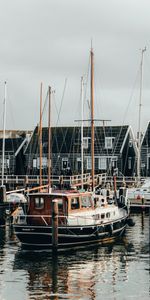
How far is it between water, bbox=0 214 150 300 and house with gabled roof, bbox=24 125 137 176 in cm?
5321

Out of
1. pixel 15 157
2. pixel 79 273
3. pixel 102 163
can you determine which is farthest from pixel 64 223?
pixel 15 157

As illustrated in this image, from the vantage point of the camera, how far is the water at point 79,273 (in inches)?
1330

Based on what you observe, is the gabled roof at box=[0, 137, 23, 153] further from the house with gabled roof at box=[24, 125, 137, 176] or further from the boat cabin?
the boat cabin

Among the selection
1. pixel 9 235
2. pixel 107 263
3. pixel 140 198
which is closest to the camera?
pixel 107 263

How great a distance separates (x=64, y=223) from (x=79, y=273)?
8.44m

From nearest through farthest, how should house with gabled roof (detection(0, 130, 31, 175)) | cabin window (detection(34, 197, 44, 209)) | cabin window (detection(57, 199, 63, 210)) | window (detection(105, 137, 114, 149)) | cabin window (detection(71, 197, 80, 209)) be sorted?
cabin window (detection(57, 199, 63, 210)) < cabin window (detection(34, 197, 44, 209)) < cabin window (detection(71, 197, 80, 209)) < window (detection(105, 137, 114, 149)) < house with gabled roof (detection(0, 130, 31, 175))

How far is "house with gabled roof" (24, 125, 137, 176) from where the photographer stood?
10425 cm

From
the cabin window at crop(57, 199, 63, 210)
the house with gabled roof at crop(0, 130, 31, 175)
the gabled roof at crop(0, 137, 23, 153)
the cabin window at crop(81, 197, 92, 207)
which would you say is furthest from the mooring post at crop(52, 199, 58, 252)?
the gabled roof at crop(0, 137, 23, 153)

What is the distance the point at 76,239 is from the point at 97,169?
57854 millimetres

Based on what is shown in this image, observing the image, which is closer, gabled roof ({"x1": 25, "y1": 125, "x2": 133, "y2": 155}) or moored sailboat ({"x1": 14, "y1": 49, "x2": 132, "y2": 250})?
moored sailboat ({"x1": 14, "y1": 49, "x2": 132, "y2": 250})

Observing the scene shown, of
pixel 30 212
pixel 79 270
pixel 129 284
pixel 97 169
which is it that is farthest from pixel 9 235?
pixel 97 169

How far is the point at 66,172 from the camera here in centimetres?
10506

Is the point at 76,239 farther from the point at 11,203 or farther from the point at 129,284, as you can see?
the point at 11,203

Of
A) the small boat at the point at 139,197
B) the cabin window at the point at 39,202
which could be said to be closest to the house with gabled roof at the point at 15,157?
the small boat at the point at 139,197
